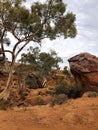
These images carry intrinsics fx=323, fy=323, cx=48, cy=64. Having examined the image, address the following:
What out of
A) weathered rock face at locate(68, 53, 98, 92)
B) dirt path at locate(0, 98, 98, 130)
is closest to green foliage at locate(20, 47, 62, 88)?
weathered rock face at locate(68, 53, 98, 92)

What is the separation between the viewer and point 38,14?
22.2m

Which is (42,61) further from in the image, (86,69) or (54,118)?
(54,118)

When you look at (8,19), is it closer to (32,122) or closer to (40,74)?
(32,122)

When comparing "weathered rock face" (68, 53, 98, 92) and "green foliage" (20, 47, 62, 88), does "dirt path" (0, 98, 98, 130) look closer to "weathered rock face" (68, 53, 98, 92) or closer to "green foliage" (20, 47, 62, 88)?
"weathered rock face" (68, 53, 98, 92)

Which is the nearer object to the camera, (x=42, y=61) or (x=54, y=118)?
(x=54, y=118)

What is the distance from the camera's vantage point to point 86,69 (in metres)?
22.9

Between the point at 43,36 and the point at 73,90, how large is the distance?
15.0 ft

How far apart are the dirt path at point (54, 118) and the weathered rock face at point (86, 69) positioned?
5.02m

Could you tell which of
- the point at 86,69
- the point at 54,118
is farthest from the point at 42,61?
the point at 54,118

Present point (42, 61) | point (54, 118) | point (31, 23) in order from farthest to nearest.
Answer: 1. point (42, 61)
2. point (31, 23)
3. point (54, 118)

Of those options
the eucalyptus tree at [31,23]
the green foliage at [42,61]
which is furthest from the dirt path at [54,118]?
the green foliage at [42,61]

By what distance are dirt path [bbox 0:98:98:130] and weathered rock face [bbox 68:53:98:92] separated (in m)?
5.02

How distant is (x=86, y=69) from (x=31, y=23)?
5.06 metres

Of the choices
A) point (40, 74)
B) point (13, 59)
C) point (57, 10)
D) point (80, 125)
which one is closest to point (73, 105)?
point (80, 125)
